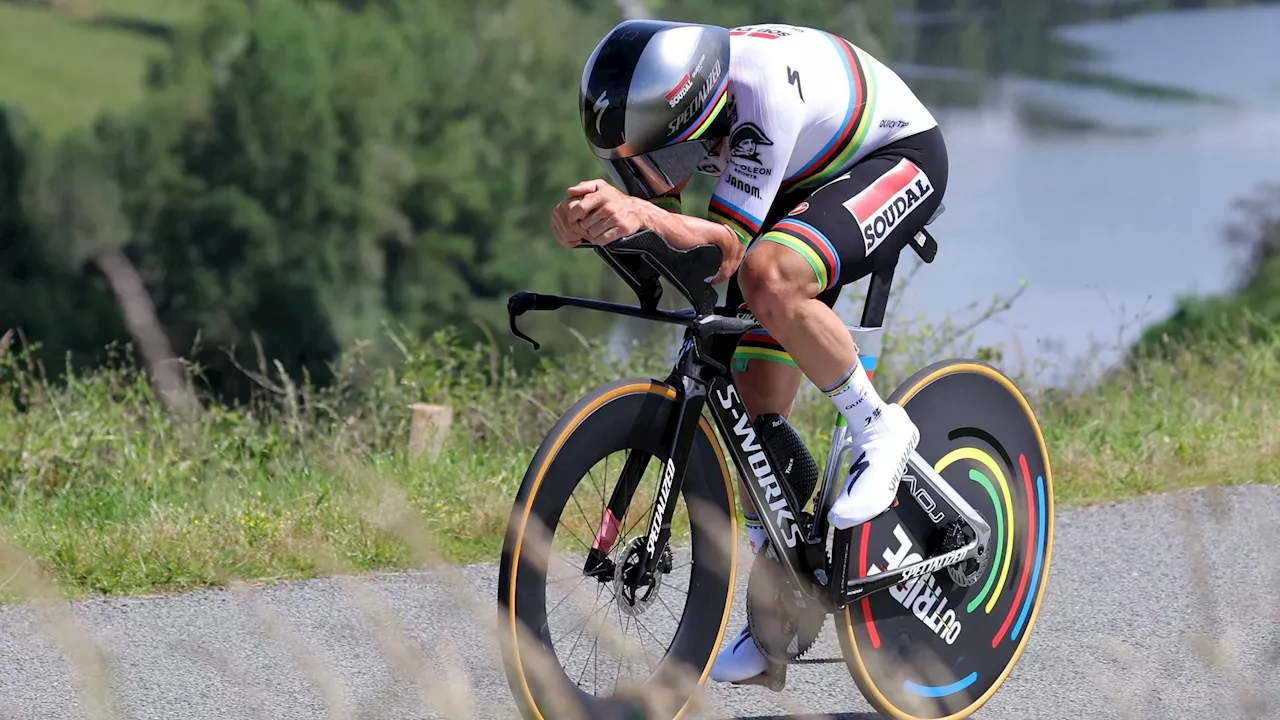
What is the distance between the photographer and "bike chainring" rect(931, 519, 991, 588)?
3.53 m

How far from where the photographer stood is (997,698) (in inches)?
146

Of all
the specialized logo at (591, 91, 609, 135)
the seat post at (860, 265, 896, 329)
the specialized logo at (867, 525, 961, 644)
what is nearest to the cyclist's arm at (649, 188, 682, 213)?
the specialized logo at (591, 91, 609, 135)

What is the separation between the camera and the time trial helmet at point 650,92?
288cm

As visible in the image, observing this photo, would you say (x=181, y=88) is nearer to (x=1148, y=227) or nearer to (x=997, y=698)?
(x=1148, y=227)

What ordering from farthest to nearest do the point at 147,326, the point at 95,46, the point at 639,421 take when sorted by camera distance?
the point at 95,46, the point at 639,421, the point at 147,326

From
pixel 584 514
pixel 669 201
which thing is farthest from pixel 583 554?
pixel 669 201

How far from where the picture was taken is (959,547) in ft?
11.6

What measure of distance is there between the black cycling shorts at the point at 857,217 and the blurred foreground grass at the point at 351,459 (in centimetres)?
96

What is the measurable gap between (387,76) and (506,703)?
43028 millimetres

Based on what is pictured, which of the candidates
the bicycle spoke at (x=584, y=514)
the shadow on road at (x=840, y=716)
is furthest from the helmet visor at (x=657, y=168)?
the shadow on road at (x=840, y=716)

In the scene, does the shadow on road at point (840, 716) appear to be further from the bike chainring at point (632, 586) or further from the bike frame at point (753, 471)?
the bike chainring at point (632, 586)

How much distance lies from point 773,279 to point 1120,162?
56.9 meters

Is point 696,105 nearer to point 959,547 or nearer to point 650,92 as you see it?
point 650,92

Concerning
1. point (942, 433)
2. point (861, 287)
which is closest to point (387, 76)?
point (861, 287)
